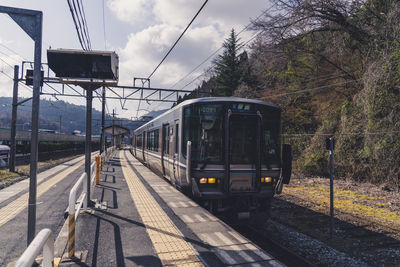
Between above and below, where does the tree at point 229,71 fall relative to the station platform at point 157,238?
above

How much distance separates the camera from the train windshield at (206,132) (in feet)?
23.2

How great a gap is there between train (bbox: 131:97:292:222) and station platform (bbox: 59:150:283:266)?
0.80 m

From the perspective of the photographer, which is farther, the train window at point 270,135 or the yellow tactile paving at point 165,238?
the train window at point 270,135

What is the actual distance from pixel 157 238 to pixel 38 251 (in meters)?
3.20

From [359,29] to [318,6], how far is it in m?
2.47

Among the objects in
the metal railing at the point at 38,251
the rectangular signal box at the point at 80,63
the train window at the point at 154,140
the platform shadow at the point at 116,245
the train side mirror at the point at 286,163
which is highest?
the rectangular signal box at the point at 80,63

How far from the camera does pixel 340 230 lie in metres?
7.94

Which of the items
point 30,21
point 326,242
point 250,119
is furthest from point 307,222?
point 30,21

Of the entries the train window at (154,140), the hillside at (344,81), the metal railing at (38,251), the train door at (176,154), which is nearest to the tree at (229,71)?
the hillside at (344,81)

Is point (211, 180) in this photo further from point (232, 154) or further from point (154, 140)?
point (154, 140)

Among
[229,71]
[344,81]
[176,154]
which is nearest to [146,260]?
[176,154]

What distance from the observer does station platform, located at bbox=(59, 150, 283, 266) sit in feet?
15.1

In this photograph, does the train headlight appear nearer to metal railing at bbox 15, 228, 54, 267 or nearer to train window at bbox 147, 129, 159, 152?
metal railing at bbox 15, 228, 54, 267

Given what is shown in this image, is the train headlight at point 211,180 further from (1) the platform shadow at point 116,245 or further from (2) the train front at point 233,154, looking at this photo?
(1) the platform shadow at point 116,245
